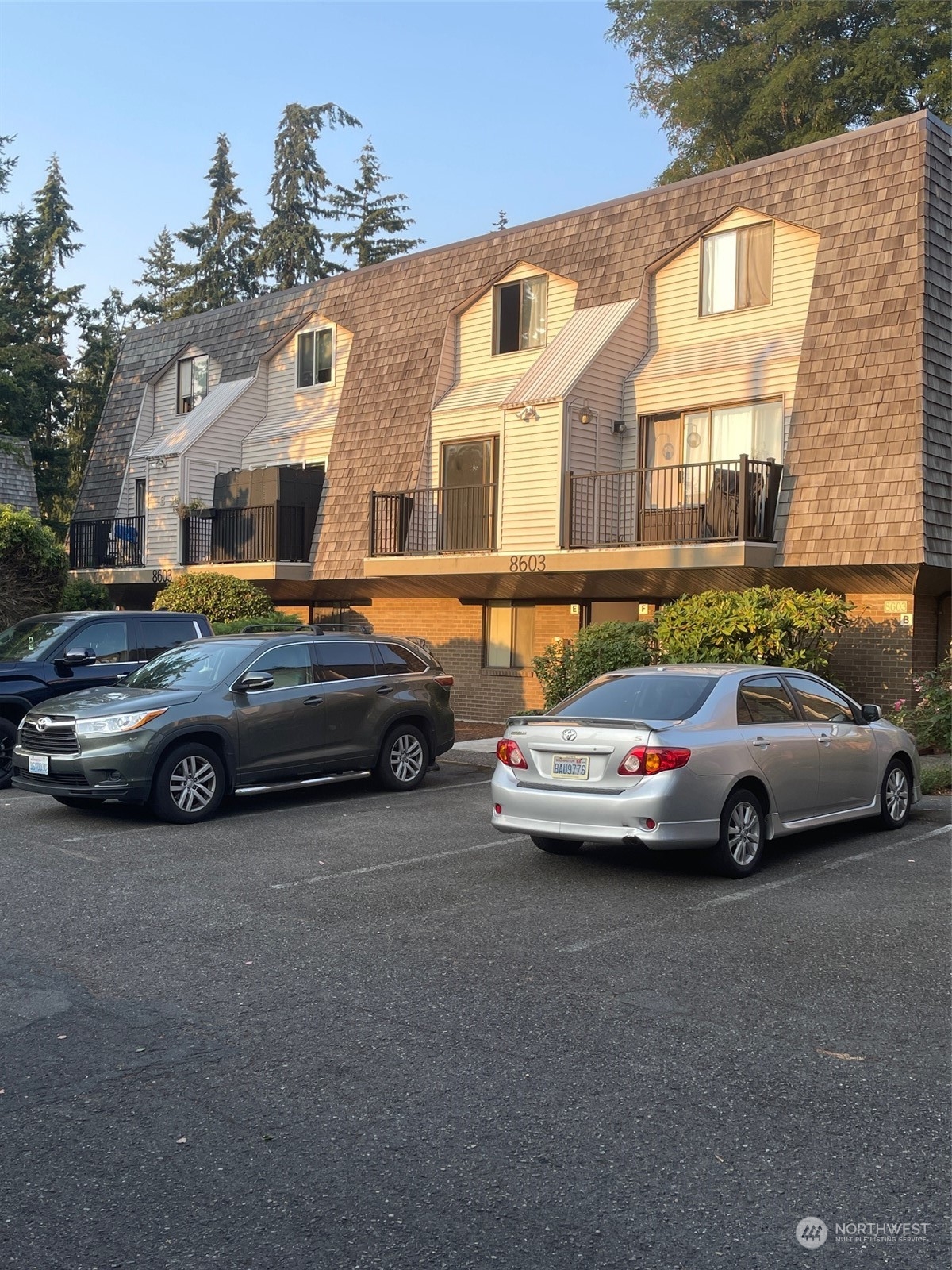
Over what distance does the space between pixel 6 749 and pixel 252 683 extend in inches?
136

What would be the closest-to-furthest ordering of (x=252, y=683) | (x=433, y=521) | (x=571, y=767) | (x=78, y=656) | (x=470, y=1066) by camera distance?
1. (x=470, y=1066)
2. (x=571, y=767)
3. (x=252, y=683)
4. (x=78, y=656)
5. (x=433, y=521)

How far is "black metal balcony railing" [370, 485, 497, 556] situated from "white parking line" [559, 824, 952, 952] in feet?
38.4

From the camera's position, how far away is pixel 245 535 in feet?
81.1

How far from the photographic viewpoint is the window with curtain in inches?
851

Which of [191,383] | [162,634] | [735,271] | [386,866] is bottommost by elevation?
[386,866]

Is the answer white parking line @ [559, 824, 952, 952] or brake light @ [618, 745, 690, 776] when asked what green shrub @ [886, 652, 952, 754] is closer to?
white parking line @ [559, 824, 952, 952]

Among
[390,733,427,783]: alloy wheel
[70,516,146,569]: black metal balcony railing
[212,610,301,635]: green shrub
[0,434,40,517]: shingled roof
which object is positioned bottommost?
[390,733,427,783]: alloy wheel

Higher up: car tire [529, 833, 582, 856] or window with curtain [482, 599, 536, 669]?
window with curtain [482, 599, 536, 669]

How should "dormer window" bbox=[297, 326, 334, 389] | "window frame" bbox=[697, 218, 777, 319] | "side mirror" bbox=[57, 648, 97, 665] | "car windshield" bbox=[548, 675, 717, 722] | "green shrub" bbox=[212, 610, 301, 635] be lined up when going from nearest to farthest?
"car windshield" bbox=[548, 675, 717, 722]
"side mirror" bbox=[57, 648, 97, 665]
"window frame" bbox=[697, 218, 777, 319]
"green shrub" bbox=[212, 610, 301, 635]
"dormer window" bbox=[297, 326, 334, 389]

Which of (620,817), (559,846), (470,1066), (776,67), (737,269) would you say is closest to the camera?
(470,1066)

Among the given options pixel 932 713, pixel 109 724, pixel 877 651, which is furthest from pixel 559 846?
pixel 877 651

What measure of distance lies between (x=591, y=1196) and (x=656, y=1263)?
0.41 meters

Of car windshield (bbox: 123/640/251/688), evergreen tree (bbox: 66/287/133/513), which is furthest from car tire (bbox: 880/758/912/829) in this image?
evergreen tree (bbox: 66/287/133/513)

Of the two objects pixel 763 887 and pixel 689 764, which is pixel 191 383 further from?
pixel 763 887
